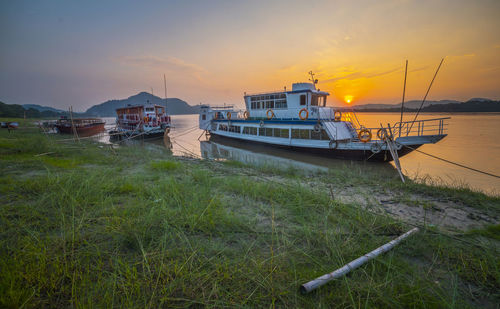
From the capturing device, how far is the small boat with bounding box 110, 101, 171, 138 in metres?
23.5

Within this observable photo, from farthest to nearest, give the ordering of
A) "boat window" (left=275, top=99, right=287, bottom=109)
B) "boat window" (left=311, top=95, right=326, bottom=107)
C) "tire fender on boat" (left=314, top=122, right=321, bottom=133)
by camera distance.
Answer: "boat window" (left=275, top=99, right=287, bottom=109) < "boat window" (left=311, top=95, right=326, bottom=107) < "tire fender on boat" (left=314, top=122, right=321, bottom=133)

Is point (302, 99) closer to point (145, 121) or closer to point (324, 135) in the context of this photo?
point (324, 135)

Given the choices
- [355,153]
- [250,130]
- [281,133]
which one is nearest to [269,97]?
[250,130]

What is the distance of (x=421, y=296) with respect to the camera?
1694mm

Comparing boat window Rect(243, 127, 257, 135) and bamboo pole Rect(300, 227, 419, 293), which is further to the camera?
boat window Rect(243, 127, 257, 135)

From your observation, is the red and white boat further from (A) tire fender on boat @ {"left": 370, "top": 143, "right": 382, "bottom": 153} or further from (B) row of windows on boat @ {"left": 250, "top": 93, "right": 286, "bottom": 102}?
(A) tire fender on boat @ {"left": 370, "top": 143, "right": 382, "bottom": 153}

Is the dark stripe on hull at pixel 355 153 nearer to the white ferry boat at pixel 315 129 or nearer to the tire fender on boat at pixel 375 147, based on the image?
the white ferry boat at pixel 315 129

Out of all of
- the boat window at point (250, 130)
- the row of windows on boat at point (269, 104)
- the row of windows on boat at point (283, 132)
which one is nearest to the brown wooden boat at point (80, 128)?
the row of windows on boat at point (283, 132)

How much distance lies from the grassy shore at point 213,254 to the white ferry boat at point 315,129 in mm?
8301

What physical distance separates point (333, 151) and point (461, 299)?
505 inches

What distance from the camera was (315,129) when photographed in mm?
14688

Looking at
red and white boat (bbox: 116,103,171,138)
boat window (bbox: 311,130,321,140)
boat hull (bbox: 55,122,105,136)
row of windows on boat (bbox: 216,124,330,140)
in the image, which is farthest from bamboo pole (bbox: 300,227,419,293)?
boat hull (bbox: 55,122,105,136)

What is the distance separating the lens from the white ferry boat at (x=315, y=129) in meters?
11.2

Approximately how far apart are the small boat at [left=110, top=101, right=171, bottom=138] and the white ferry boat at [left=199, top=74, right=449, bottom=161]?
30.8 ft
